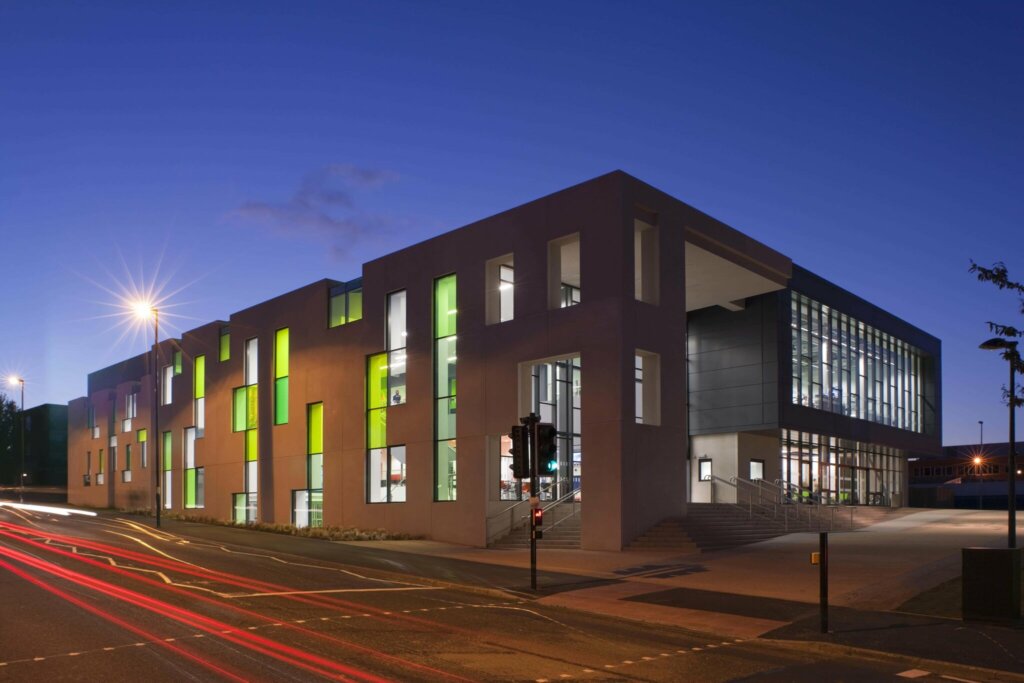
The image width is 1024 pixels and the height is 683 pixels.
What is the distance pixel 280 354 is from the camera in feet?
140

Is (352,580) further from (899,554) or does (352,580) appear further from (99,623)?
(899,554)

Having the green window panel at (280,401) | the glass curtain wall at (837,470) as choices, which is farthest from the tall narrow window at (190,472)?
the glass curtain wall at (837,470)

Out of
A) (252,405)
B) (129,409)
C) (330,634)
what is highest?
(252,405)

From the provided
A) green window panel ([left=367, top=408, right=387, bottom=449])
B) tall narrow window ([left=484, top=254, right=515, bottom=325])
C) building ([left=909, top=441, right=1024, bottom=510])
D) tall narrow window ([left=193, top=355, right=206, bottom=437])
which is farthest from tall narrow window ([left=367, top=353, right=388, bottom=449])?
building ([left=909, top=441, right=1024, bottom=510])

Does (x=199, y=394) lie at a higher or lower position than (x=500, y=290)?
lower

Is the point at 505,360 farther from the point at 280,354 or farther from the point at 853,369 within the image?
the point at 853,369

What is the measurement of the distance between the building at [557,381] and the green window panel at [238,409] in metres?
0.31

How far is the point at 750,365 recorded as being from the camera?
135ft

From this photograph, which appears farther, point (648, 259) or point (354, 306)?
point (354, 306)

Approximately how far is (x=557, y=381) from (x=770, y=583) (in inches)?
744

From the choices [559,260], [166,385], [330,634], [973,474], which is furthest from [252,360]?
[973,474]

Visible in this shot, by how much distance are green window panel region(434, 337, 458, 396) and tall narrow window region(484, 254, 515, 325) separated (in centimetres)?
217

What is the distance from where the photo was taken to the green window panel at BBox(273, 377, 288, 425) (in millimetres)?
42062

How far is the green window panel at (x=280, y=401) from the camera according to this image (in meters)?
42.1
